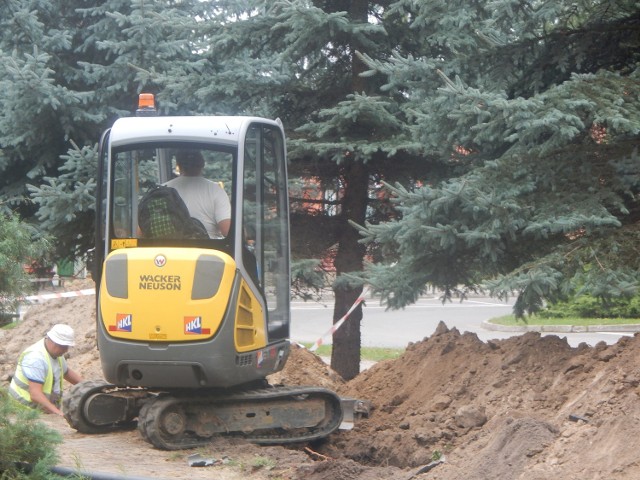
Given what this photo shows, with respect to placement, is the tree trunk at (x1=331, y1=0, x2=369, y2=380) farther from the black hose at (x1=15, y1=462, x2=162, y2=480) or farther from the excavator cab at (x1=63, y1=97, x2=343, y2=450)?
the black hose at (x1=15, y1=462, x2=162, y2=480)

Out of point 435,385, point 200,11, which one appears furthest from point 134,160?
point 200,11

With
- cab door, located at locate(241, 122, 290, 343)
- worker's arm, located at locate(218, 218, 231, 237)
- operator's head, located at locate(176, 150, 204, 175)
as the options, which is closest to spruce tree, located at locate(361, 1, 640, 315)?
cab door, located at locate(241, 122, 290, 343)

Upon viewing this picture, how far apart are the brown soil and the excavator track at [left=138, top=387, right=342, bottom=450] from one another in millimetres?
168

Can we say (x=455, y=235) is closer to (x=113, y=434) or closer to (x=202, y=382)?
(x=202, y=382)

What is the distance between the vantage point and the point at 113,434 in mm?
8281

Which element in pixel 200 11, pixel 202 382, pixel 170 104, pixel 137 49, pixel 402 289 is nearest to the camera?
pixel 202 382

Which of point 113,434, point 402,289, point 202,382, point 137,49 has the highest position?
point 137,49

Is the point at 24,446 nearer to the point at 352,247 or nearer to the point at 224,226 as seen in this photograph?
the point at 224,226

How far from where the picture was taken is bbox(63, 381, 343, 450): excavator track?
7.75m

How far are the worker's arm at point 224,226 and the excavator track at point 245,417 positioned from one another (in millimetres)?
1373

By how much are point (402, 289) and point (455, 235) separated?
2.73ft

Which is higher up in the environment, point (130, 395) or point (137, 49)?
point (137, 49)

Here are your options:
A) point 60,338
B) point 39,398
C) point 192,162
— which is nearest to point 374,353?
point 60,338

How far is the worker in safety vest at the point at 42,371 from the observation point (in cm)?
866
